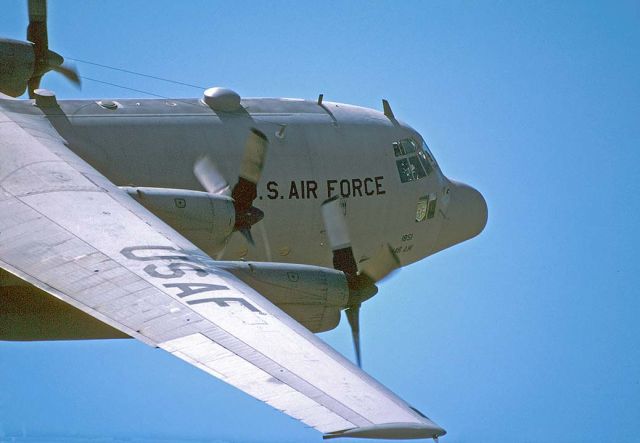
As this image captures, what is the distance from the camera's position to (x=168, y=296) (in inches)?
746

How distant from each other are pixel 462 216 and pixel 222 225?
1239 centimetres

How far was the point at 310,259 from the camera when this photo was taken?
104 feet

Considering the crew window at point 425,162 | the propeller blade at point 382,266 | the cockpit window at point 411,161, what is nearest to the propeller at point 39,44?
the cockpit window at point 411,161

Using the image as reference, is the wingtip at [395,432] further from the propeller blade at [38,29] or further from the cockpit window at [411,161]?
the propeller blade at [38,29]

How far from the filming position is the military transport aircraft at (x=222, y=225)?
17.3m

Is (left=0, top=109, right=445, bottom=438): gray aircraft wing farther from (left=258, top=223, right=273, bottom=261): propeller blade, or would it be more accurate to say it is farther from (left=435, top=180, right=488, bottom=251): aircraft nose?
(left=435, top=180, right=488, bottom=251): aircraft nose

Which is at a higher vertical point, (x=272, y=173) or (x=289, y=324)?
(x=272, y=173)

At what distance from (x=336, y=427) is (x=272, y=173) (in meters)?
16.2

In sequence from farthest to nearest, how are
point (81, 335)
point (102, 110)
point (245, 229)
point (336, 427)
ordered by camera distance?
point (102, 110)
point (245, 229)
point (81, 335)
point (336, 427)

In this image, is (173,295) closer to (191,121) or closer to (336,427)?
(336,427)

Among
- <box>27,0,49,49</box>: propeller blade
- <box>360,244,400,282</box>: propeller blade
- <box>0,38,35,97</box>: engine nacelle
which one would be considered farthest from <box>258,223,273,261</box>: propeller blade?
<box>27,0,49,49</box>: propeller blade

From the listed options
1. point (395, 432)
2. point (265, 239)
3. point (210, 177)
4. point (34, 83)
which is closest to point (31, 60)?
point (34, 83)

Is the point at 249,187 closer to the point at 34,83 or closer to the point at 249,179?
the point at 249,179

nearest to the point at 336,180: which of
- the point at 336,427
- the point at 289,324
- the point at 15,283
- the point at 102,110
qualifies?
the point at 102,110
